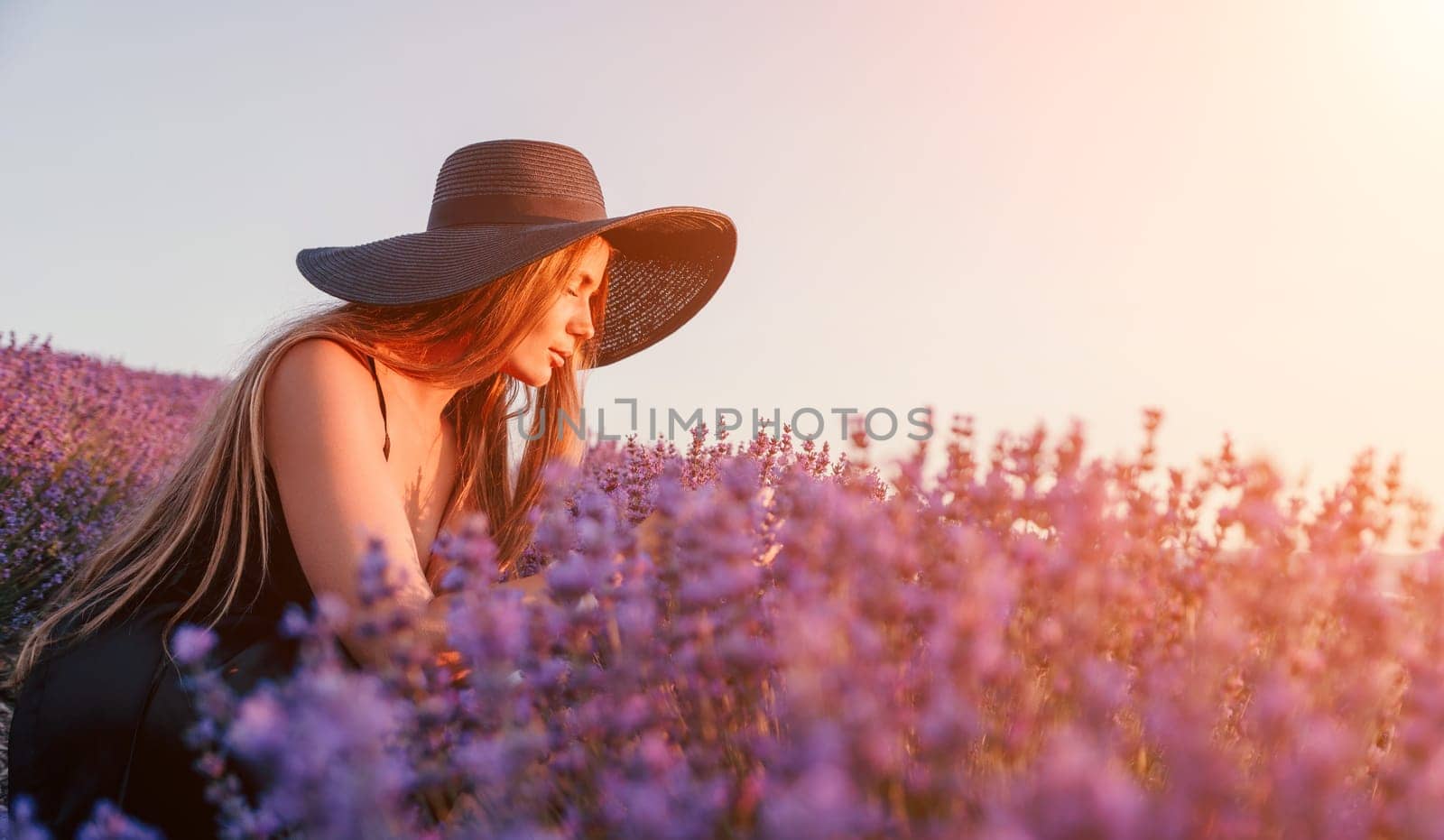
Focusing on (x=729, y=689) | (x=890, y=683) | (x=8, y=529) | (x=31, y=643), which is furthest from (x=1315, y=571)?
(x=8, y=529)

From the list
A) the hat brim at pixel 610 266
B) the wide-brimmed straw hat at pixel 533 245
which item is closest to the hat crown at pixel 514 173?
the wide-brimmed straw hat at pixel 533 245

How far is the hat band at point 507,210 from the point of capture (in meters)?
2.80

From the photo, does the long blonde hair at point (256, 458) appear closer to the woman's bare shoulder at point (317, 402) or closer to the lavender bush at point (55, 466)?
the woman's bare shoulder at point (317, 402)

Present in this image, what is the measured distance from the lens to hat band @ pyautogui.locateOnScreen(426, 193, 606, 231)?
2799 mm

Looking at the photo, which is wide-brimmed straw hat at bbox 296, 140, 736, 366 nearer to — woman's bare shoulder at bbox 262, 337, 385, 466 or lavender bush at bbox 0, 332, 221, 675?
woman's bare shoulder at bbox 262, 337, 385, 466

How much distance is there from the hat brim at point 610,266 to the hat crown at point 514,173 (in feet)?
0.47

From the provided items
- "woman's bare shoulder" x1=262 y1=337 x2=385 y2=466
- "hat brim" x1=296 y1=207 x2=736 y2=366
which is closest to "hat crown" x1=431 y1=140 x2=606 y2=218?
"hat brim" x1=296 y1=207 x2=736 y2=366

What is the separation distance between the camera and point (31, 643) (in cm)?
239

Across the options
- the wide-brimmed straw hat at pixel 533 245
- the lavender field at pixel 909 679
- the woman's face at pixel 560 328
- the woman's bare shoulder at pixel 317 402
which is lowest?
the lavender field at pixel 909 679

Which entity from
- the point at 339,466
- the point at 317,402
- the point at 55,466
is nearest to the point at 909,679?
the point at 339,466

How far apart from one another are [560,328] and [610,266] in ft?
2.96

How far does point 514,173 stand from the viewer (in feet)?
9.29

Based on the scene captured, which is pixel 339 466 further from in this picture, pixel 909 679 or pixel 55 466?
pixel 55 466

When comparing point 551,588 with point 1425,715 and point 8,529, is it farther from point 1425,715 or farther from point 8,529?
point 8,529
